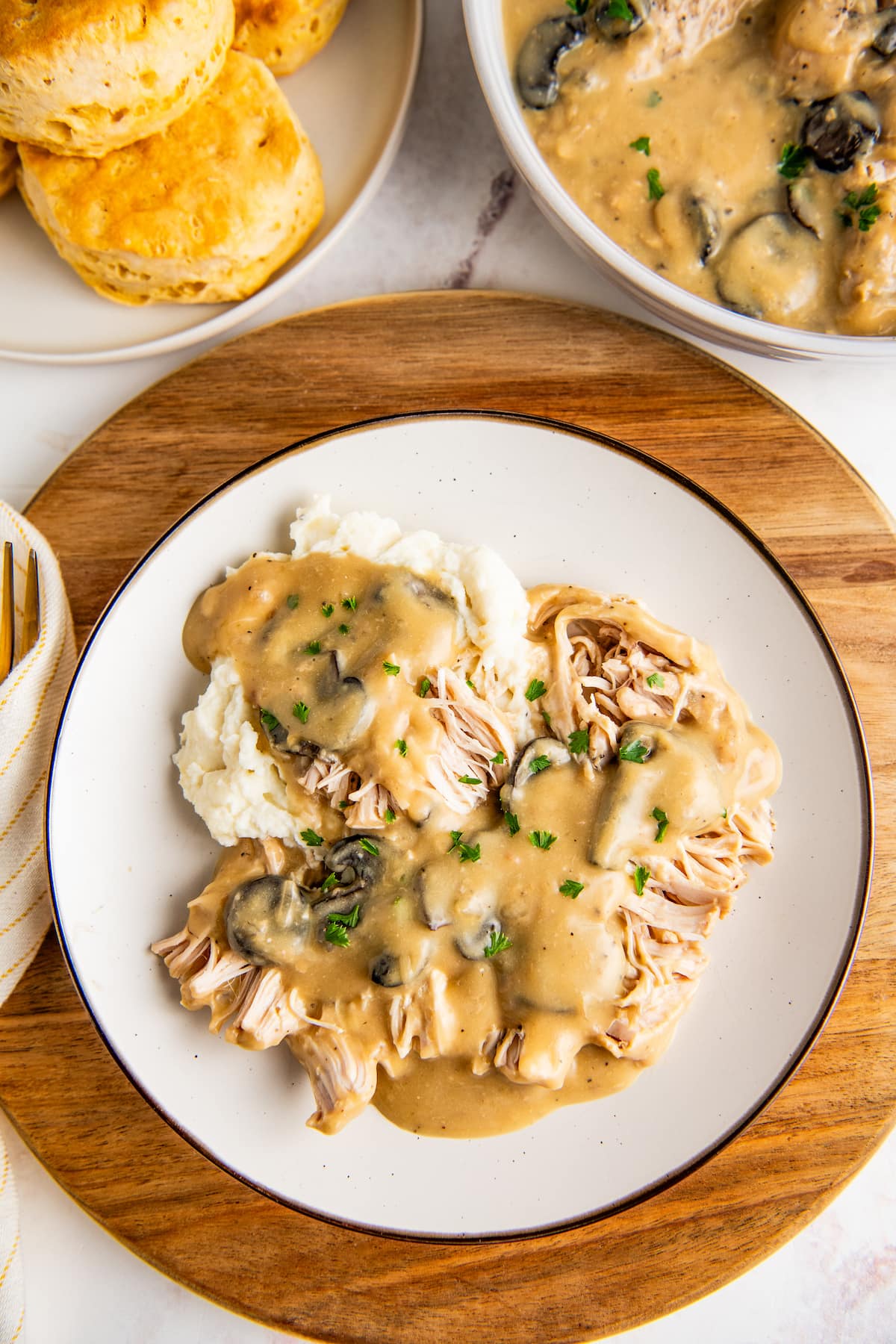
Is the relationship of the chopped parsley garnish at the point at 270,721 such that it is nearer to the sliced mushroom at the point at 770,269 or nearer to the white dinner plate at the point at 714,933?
the white dinner plate at the point at 714,933

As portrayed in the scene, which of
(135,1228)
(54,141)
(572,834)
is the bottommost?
(135,1228)

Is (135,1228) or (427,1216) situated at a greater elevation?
(427,1216)

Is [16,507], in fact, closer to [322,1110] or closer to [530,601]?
[530,601]

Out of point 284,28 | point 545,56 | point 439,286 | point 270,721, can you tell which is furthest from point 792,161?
point 270,721

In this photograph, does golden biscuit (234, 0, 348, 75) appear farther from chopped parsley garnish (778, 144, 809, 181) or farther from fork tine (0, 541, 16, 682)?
fork tine (0, 541, 16, 682)

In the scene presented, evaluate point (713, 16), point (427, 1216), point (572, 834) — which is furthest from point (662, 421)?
point (427, 1216)

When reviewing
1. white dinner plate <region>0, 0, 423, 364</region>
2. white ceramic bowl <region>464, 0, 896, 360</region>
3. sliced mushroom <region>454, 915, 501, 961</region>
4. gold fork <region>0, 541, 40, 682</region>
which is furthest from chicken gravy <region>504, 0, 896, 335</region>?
gold fork <region>0, 541, 40, 682</region>

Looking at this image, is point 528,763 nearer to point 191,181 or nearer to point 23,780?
point 23,780

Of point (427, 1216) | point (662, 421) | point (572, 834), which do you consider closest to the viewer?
point (572, 834)
